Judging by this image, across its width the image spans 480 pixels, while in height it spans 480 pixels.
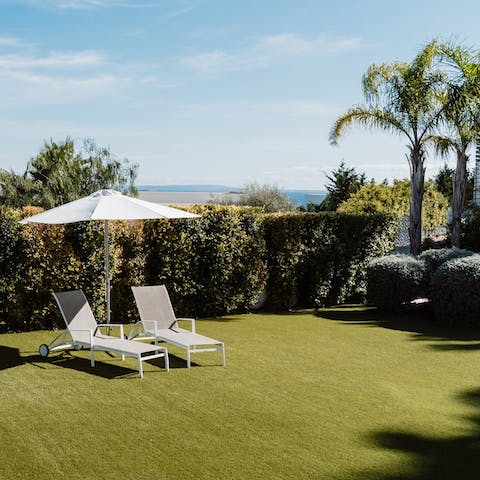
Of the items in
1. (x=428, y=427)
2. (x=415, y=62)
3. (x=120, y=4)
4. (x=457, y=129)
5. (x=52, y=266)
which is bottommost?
(x=428, y=427)

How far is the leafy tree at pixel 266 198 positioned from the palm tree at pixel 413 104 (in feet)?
66.3

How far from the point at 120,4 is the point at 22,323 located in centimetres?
798

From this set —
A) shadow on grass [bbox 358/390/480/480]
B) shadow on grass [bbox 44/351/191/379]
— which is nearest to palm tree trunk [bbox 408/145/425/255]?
shadow on grass [bbox 44/351/191/379]

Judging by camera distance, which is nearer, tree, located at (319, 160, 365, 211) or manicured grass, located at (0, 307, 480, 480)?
manicured grass, located at (0, 307, 480, 480)

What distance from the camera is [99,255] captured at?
40.1ft

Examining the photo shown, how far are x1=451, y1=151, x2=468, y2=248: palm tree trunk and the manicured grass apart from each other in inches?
275

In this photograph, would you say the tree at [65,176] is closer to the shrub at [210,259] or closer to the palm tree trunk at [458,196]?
the shrub at [210,259]

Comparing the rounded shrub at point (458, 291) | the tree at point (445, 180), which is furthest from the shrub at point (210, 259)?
the tree at point (445, 180)

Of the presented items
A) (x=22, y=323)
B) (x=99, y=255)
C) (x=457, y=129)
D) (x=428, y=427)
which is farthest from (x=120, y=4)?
(x=428, y=427)

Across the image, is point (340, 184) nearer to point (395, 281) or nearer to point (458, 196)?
point (458, 196)

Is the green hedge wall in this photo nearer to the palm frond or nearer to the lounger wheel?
the lounger wheel

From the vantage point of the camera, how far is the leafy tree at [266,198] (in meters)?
37.5

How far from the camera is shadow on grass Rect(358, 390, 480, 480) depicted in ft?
18.1

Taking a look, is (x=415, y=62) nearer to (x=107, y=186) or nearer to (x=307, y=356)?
(x=307, y=356)
